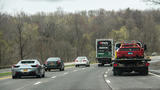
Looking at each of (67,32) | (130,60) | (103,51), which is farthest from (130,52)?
(67,32)

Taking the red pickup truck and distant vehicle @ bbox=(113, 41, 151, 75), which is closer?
distant vehicle @ bbox=(113, 41, 151, 75)

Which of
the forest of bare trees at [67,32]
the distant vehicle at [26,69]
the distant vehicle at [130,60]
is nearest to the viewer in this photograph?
the distant vehicle at [26,69]

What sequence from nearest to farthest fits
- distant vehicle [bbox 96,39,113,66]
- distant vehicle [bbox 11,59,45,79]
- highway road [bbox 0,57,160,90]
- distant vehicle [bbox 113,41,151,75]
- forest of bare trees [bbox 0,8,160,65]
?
highway road [bbox 0,57,160,90]
distant vehicle [bbox 11,59,45,79]
distant vehicle [bbox 113,41,151,75]
distant vehicle [bbox 96,39,113,66]
forest of bare trees [bbox 0,8,160,65]

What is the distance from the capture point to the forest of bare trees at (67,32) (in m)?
70.1

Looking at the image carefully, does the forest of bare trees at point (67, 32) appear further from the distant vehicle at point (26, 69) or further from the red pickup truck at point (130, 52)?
the red pickup truck at point (130, 52)

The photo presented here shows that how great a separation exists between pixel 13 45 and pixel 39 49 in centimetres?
636

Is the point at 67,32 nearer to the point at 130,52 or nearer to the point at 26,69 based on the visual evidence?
the point at 130,52

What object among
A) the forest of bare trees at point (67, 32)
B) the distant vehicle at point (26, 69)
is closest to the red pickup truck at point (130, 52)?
the distant vehicle at point (26, 69)

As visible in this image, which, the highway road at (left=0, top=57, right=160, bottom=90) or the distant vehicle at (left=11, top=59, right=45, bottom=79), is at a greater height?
the distant vehicle at (left=11, top=59, right=45, bottom=79)

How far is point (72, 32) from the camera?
108938mm

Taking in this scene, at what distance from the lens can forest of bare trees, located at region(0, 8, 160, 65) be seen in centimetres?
7012

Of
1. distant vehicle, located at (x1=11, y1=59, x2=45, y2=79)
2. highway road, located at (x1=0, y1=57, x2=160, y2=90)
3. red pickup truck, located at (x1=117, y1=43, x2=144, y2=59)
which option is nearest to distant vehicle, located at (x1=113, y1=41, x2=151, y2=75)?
red pickup truck, located at (x1=117, y1=43, x2=144, y2=59)

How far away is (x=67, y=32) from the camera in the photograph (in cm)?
10750

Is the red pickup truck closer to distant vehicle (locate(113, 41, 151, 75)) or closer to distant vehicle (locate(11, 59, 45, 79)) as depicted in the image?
distant vehicle (locate(113, 41, 151, 75))
